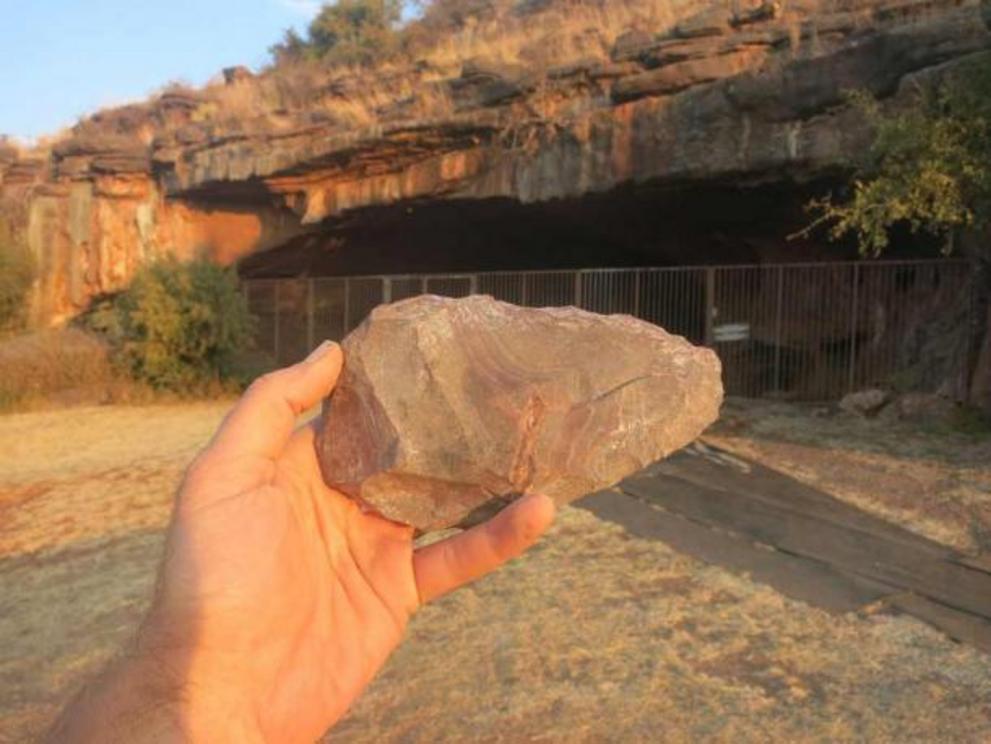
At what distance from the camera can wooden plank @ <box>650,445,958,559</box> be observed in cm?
697

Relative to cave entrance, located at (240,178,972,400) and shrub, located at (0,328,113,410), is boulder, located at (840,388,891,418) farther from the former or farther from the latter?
shrub, located at (0,328,113,410)

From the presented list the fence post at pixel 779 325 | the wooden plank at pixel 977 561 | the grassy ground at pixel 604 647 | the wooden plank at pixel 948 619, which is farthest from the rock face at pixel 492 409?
the fence post at pixel 779 325

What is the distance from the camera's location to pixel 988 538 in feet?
22.4

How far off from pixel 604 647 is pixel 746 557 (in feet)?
6.38

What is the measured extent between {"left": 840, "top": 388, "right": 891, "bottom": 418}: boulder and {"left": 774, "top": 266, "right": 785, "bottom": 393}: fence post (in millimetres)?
2638

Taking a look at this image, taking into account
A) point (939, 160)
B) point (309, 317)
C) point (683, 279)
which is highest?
point (939, 160)

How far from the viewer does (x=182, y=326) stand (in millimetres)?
17625

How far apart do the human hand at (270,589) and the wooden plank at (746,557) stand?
3574mm

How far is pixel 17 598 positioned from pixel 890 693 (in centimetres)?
575

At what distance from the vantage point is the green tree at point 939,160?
32.1 feet

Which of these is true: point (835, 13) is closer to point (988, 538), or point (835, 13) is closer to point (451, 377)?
point (988, 538)

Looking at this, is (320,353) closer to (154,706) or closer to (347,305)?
(154,706)

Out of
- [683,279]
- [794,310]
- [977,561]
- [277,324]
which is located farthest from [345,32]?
[977,561]

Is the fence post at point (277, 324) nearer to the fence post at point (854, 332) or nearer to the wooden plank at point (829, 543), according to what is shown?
the fence post at point (854, 332)
